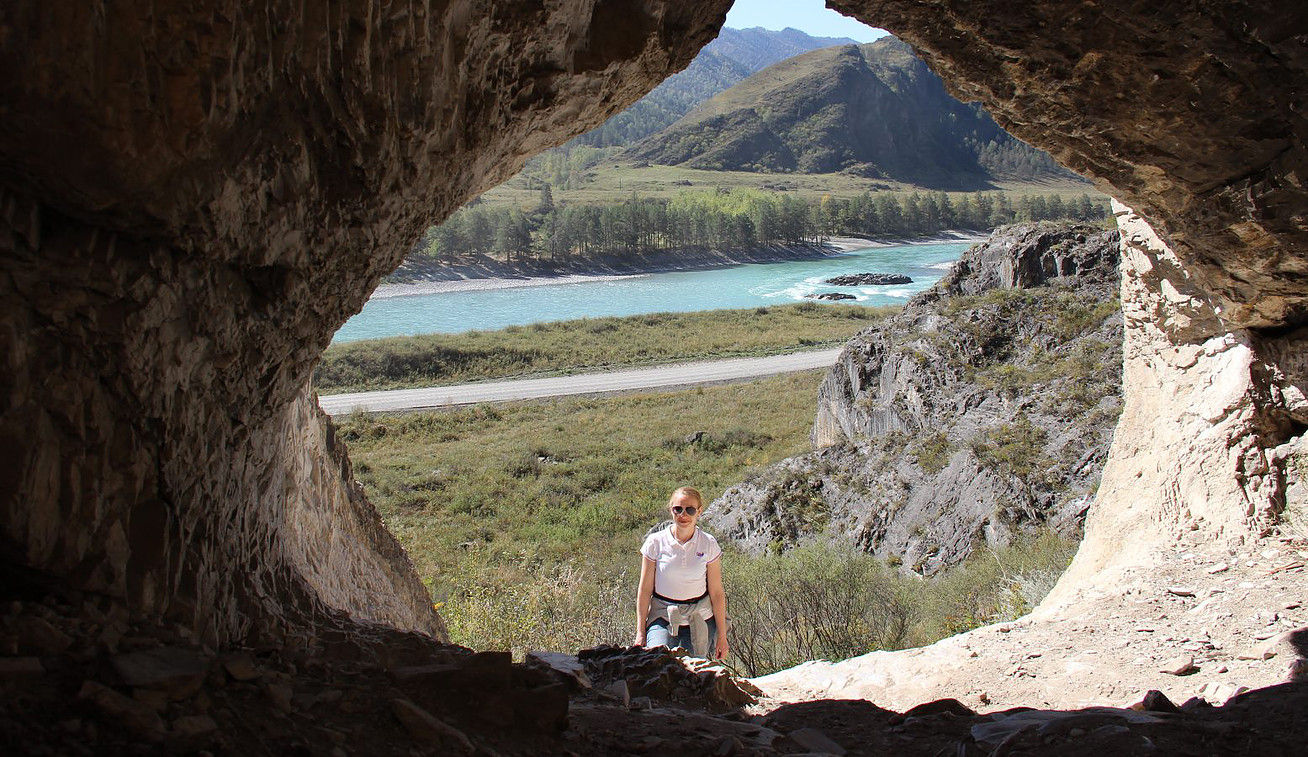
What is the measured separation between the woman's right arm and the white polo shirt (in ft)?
0.15

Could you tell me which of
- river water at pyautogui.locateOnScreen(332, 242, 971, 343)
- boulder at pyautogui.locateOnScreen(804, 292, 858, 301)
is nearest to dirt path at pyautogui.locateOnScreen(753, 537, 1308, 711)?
river water at pyautogui.locateOnScreen(332, 242, 971, 343)

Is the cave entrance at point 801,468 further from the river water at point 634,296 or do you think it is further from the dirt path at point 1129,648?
the river water at point 634,296

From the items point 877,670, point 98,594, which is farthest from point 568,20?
point 877,670

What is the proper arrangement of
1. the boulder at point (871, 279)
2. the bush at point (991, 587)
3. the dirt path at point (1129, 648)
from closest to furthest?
1. the dirt path at point (1129, 648)
2. the bush at point (991, 587)
3. the boulder at point (871, 279)

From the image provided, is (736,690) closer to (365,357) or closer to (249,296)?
(249,296)

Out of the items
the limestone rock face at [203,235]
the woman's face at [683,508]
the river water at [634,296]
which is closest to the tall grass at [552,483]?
the woman's face at [683,508]

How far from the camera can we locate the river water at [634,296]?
53875 mm

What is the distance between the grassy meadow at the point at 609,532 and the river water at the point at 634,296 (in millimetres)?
21755

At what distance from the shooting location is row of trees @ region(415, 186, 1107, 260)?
7450 centimetres

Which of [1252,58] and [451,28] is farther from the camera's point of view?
[1252,58]

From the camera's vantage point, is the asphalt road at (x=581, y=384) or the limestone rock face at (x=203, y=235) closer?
the limestone rock face at (x=203, y=235)

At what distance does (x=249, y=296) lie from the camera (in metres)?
3.37

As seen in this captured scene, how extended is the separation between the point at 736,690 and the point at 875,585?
203 inches

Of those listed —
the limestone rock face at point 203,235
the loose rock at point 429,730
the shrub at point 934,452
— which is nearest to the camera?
the limestone rock face at point 203,235
